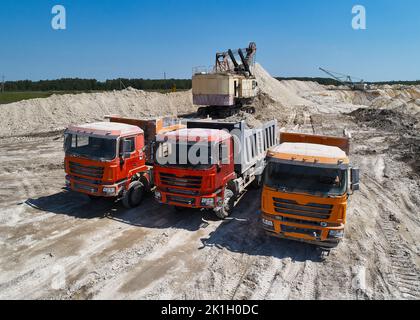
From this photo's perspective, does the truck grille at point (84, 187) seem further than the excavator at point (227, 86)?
No

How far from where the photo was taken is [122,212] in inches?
444

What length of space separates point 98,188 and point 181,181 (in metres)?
2.70

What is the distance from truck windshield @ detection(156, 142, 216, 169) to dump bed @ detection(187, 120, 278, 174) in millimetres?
1536

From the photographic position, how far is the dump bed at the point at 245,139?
1109 centimetres

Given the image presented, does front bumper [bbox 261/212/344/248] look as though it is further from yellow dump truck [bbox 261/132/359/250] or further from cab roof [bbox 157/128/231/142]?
cab roof [bbox 157/128/231/142]

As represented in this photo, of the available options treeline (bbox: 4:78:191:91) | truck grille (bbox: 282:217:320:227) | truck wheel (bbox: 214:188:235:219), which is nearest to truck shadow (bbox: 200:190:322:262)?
truck wheel (bbox: 214:188:235:219)

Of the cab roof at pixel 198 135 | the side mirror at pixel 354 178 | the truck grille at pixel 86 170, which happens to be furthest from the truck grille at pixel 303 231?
the truck grille at pixel 86 170

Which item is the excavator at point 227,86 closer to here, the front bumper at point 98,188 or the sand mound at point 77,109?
the sand mound at point 77,109

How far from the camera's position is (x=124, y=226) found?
10.2 meters

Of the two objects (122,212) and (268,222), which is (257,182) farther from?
(122,212)

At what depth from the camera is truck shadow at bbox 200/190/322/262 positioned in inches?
340

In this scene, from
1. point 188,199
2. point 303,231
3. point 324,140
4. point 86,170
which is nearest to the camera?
point 303,231

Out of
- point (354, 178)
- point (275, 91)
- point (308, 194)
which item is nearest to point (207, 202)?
point (308, 194)

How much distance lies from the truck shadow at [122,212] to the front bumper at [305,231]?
2.57 meters
